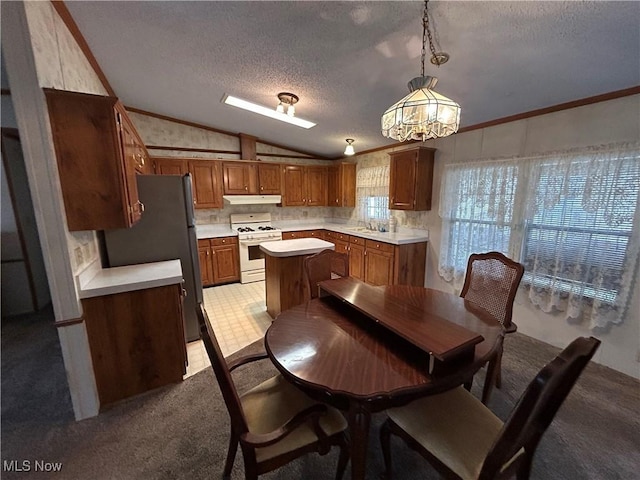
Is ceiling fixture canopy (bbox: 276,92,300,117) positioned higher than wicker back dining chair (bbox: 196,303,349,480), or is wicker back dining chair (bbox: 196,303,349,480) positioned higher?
ceiling fixture canopy (bbox: 276,92,300,117)

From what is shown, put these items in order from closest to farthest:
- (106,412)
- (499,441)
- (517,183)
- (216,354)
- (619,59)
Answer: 1. (499,441)
2. (216,354)
3. (619,59)
4. (106,412)
5. (517,183)

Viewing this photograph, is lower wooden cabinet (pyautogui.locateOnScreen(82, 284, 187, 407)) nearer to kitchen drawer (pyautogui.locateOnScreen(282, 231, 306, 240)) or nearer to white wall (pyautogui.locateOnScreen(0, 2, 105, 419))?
white wall (pyautogui.locateOnScreen(0, 2, 105, 419))

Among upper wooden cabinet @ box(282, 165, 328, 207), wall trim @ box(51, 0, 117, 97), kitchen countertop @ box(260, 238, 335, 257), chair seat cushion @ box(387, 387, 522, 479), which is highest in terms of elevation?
wall trim @ box(51, 0, 117, 97)

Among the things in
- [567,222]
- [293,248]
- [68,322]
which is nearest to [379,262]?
[293,248]

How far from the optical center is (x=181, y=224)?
2.59 meters

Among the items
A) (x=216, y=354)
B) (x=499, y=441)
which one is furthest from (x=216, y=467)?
(x=499, y=441)

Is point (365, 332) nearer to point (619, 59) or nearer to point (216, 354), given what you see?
point (216, 354)

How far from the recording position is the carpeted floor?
1.45 m

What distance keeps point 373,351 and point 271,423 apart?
0.59 m

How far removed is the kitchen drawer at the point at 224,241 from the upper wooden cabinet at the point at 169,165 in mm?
1248

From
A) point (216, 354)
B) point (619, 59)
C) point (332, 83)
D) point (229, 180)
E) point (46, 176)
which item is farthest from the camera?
point (229, 180)

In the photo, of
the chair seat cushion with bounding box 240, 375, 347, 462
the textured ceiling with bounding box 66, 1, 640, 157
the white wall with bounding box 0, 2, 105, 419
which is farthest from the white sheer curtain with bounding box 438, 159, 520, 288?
the white wall with bounding box 0, 2, 105, 419

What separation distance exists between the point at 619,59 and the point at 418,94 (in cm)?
154

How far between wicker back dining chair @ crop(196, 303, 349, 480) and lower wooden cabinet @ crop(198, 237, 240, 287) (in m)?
3.23
